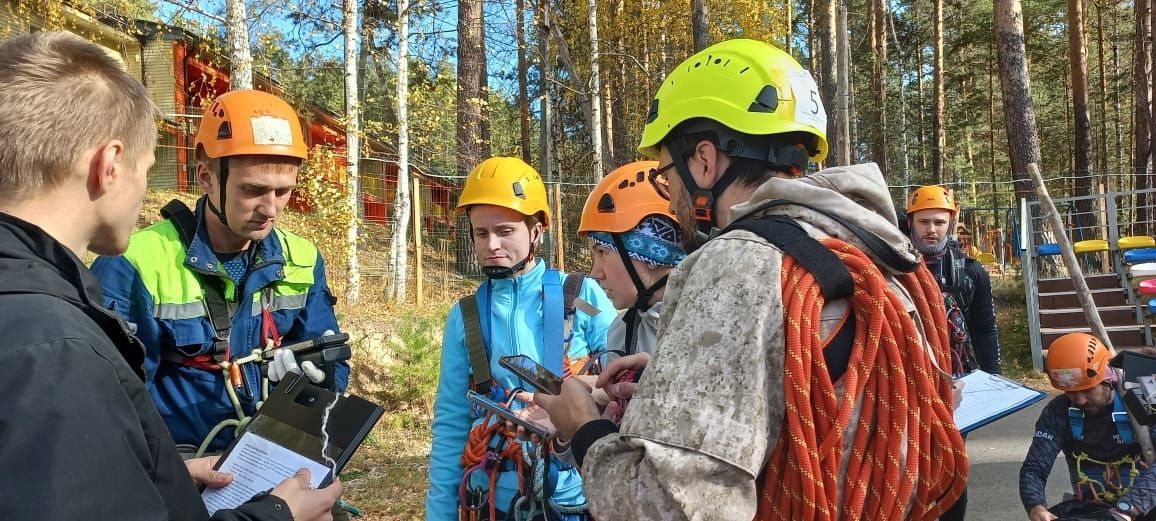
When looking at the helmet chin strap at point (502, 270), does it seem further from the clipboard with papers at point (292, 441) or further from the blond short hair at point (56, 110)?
the blond short hair at point (56, 110)

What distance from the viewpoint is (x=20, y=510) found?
3.70 feet

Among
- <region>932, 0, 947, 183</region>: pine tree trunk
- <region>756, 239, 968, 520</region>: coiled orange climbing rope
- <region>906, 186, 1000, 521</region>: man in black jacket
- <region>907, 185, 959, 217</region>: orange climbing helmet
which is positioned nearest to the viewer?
<region>756, 239, 968, 520</region>: coiled orange climbing rope

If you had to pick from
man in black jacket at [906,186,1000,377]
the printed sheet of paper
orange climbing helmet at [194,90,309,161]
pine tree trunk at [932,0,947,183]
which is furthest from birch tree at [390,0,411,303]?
pine tree trunk at [932,0,947,183]

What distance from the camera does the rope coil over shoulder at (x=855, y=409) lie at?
1.26m

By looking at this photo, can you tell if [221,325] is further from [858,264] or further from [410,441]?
[410,441]

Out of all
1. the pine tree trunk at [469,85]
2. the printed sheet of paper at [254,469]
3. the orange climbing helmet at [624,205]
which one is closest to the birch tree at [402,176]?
the pine tree trunk at [469,85]

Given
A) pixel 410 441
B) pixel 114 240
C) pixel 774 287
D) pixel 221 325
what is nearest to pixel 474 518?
pixel 221 325

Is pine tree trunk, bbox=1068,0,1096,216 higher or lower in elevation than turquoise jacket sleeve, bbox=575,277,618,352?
higher

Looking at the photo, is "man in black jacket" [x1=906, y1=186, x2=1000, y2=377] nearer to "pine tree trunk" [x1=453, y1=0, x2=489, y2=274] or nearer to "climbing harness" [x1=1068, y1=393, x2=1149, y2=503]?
"climbing harness" [x1=1068, y1=393, x2=1149, y2=503]

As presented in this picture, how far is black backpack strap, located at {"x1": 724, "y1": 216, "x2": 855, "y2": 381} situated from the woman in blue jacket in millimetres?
1276

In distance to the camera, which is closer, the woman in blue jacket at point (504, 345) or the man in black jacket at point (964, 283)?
the woman in blue jacket at point (504, 345)

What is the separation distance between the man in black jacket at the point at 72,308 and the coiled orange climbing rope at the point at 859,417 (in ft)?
3.66

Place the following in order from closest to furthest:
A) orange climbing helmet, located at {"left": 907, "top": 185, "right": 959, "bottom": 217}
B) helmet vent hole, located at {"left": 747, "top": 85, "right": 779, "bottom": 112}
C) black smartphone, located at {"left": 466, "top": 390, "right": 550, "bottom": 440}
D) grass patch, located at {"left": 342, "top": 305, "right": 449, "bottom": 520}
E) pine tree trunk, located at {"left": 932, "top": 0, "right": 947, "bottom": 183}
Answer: helmet vent hole, located at {"left": 747, "top": 85, "right": 779, "bottom": 112} < black smartphone, located at {"left": 466, "top": 390, "right": 550, "bottom": 440} < orange climbing helmet, located at {"left": 907, "top": 185, "right": 959, "bottom": 217} < grass patch, located at {"left": 342, "top": 305, "right": 449, "bottom": 520} < pine tree trunk, located at {"left": 932, "top": 0, "right": 947, "bottom": 183}

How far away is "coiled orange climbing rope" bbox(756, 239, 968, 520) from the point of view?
1256mm
